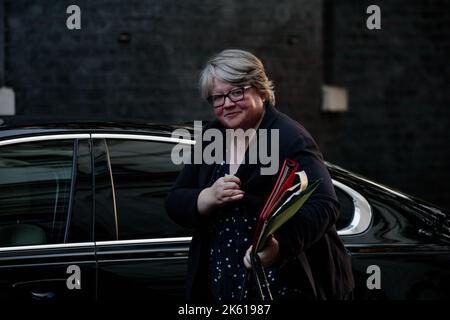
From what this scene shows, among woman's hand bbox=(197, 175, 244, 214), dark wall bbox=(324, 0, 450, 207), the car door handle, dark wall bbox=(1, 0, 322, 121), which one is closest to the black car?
the car door handle

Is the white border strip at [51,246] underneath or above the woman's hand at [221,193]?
underneath

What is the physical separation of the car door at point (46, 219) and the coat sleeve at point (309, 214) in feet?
4.00

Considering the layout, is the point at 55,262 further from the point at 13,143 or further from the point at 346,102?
the point at 346,102

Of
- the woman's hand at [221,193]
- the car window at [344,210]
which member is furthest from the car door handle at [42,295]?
the car window at [344,210]

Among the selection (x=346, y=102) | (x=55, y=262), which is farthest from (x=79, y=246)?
(x=346, y=102)

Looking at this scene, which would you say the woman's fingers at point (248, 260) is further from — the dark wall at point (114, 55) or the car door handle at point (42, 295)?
the dark wall at point (114, 55)

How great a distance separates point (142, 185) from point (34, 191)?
485 mm

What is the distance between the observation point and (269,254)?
3.21 meters

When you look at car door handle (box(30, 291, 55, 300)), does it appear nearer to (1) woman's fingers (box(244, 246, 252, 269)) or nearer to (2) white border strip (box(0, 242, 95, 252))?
(2) white border strip (box(0, 242, 95, 252))

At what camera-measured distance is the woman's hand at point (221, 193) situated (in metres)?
3.28

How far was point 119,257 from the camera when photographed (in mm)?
4203

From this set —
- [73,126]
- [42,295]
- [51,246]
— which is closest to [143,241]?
[51,246]

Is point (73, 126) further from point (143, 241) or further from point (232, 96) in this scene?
point (232, 96)
